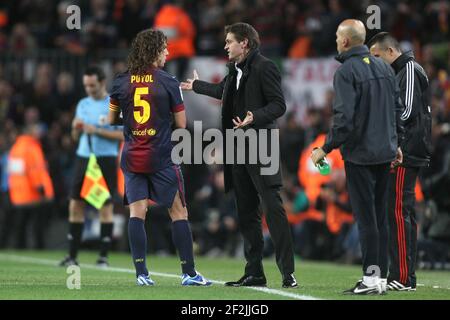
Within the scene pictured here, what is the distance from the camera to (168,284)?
10992mm

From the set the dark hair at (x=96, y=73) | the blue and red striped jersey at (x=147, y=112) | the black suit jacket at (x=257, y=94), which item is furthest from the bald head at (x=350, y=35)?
the dark hair at (x=96, y=73)

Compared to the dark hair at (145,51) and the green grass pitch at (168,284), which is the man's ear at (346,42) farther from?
the green grass pitch at (168,284)

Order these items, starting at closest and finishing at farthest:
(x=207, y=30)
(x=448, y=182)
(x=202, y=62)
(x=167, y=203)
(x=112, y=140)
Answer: (x=167, y=203) < (x=112, y=140) < (x=448, y=182) < (x=202, y=62) < (x=207, y=30)

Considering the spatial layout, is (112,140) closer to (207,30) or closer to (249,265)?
(249,265)

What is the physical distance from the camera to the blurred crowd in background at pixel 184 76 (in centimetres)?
1872

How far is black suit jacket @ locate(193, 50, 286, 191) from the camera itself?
10.6m

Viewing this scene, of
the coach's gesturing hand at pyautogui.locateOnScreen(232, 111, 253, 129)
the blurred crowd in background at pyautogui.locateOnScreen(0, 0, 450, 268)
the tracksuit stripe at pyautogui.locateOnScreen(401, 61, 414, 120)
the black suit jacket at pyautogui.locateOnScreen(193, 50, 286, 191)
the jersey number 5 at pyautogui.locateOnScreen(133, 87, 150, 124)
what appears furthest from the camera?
the blurred crowd in background at pyautogui.locateOnScreen(0, 0, 450, 268)

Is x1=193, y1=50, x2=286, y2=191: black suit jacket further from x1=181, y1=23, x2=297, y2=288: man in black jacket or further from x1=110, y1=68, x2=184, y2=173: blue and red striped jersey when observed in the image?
x1=110, y1=68, x2=184, y2=173: blue and red striped jersey

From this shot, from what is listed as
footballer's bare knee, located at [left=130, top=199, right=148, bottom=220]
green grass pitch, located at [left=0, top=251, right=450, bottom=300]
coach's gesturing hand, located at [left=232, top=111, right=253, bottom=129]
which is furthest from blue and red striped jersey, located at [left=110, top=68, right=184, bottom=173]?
green grass pitch, located at [left=0, top=251, right=450, bottom=300]

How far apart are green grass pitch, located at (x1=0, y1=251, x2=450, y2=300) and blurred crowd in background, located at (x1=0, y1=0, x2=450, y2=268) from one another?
275 centimetres

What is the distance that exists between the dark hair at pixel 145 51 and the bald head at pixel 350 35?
1691 millimetres
